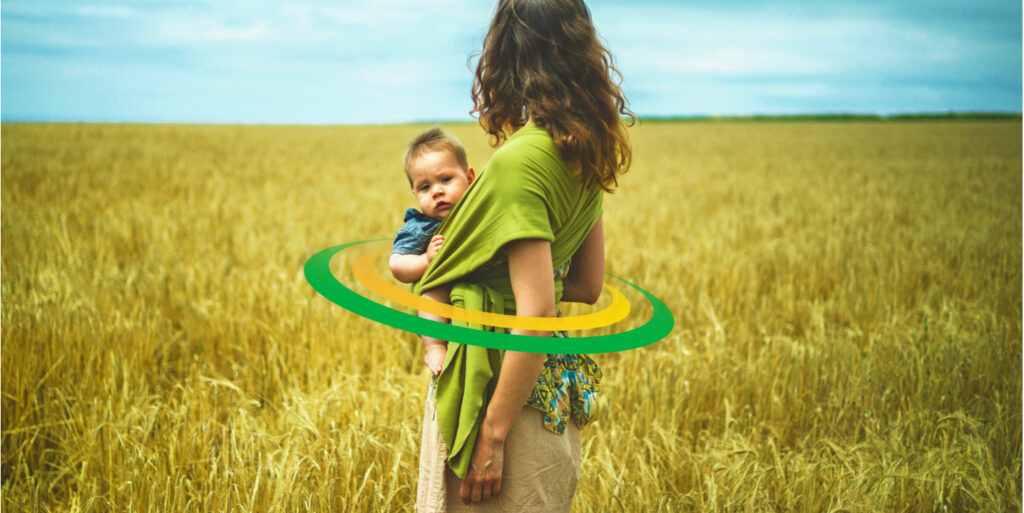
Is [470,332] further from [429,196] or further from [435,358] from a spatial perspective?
[429,196]

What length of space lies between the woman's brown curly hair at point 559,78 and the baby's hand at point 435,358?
55 centimetres

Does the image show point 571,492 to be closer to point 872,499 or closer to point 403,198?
point 872,499

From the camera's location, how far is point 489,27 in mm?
1257

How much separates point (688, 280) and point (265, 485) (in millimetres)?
3595

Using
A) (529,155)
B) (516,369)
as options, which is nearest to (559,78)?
(529,155)

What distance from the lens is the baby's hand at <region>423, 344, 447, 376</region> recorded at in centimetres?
135

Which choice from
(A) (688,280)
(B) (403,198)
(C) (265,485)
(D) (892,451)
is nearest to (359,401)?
(C) (265,485)

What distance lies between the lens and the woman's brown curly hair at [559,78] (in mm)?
1156

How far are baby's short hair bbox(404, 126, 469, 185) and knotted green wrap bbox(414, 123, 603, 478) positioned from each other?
0.25 m

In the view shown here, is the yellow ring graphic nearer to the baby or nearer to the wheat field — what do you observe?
the baby

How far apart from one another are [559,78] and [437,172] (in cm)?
38

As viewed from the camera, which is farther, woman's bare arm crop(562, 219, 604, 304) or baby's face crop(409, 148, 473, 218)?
woman's bare arm crop(562, 219, 604, 304)

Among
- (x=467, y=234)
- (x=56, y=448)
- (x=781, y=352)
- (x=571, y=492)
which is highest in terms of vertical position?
(x=467, y=234)

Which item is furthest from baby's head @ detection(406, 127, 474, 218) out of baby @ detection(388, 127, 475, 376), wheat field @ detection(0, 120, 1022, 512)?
wheat field @ detection(0, 120, 1022, 512)
